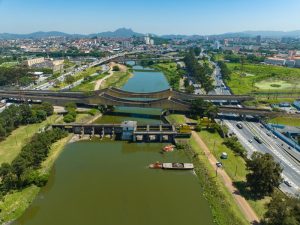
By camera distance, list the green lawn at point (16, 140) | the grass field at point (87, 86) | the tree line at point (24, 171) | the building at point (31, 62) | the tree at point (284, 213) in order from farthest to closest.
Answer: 1. the building at point (31, 62)
2. the grass field at point (87, 86)
3. the green lawn at point (16, 140)
4. the tree line at point (24, 171)
5. the tree at point (284, 213)

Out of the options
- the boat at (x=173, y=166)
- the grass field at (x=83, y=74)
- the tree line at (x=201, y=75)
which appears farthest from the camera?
the grass field at (x=83, y=74)

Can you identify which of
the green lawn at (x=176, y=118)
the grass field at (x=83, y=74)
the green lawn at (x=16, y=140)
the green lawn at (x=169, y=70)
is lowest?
the green lawn at (x=176, y=118)

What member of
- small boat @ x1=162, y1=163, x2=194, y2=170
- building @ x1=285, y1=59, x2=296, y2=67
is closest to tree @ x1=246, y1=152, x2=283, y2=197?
small boat @ x1=162, y1=163, x2=194, y2=170

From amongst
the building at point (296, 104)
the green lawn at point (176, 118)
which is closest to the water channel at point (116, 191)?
the green lawn at point (176, 118)

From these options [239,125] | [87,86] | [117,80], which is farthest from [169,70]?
[239,125]

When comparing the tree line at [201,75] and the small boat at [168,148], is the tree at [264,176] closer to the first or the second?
the small boat at [168,148]

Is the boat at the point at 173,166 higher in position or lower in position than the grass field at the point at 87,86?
lower

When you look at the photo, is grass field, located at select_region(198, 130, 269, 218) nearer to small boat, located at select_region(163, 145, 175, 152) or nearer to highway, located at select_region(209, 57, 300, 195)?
highway, located at select_region(209, 57, 300, 195)

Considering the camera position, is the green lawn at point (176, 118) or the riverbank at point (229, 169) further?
the green lawn at point (176, 118)
